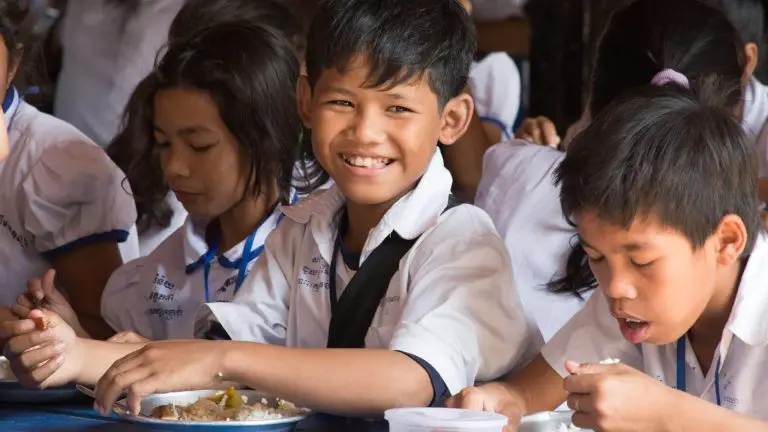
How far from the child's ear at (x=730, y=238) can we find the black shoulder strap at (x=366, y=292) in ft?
1.70

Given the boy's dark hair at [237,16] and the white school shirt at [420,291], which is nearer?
the white school shirt at [420,291]

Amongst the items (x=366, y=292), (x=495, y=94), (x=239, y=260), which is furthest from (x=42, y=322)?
(x=495, y=94)

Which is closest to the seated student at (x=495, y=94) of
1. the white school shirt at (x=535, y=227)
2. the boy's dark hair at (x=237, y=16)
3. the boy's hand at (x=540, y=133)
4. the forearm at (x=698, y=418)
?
the boy's hand at (x=540, y=133)

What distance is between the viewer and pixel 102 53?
154 inches

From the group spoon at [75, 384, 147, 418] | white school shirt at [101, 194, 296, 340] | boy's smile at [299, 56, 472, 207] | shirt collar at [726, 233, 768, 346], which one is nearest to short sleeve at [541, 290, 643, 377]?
shirt collar at [726, 233, 768, 346]

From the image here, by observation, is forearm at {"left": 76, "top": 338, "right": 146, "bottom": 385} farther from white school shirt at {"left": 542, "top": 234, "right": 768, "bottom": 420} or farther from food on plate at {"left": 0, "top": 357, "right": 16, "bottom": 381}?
white school shirt at {"left": 542, "top": 234, "right": 768, "bottom": 420}

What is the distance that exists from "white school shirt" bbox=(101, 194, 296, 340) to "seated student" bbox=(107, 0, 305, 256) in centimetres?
27

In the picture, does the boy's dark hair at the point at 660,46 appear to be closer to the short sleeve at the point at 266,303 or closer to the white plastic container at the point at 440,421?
the short sleeve at the point at 266,303

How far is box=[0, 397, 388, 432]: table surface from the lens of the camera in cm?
177

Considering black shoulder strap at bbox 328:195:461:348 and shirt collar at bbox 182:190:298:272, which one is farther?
shirt collar at bbox 182:190:298:272

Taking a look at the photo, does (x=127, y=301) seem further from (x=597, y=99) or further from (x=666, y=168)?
(x=666, y=168)

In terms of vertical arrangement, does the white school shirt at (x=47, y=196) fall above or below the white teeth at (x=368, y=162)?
below

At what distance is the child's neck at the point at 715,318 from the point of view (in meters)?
1.75

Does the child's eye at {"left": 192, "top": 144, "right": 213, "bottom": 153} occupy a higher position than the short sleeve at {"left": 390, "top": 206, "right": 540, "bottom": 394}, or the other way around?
the child's eye at {"left": 192, "top": 144, "right": 213, "bottom": 153}
